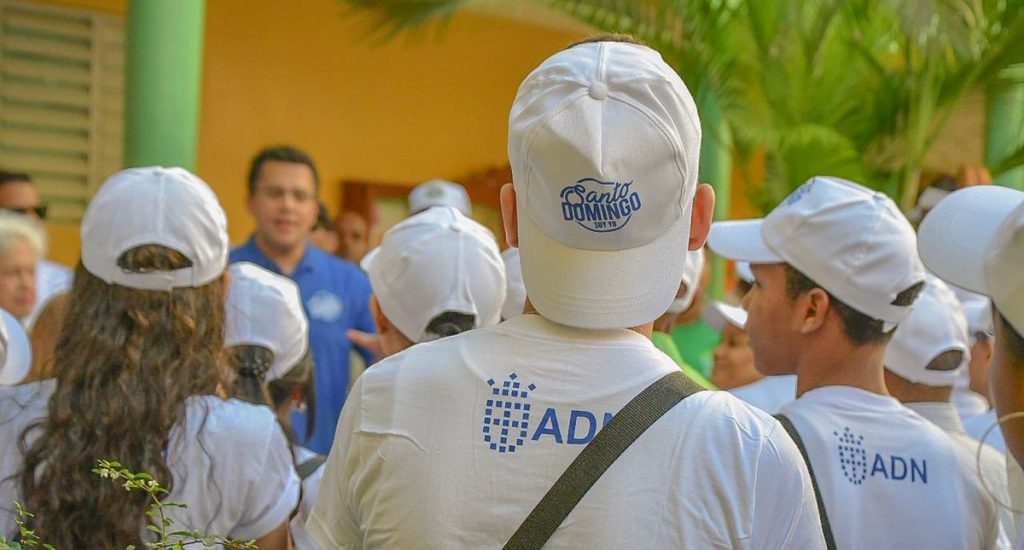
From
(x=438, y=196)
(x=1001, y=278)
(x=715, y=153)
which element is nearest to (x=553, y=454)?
(x=1001, y=278)

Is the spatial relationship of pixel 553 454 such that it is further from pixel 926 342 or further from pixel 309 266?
pixel 309 266

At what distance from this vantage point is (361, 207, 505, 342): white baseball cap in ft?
10.8

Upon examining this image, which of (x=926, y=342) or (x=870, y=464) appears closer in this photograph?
(x=870, y=464)

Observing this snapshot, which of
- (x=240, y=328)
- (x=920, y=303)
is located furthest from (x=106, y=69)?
(x=920, y=303)

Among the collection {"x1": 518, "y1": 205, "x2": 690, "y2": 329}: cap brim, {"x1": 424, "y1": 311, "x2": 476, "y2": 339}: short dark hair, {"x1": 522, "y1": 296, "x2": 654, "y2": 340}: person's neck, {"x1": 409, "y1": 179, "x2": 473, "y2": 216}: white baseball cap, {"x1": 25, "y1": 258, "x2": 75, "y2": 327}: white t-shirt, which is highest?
{"x1": 518, "y1": 205, "x2": 690, "y2": 329}: cap brim

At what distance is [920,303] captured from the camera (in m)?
3.52

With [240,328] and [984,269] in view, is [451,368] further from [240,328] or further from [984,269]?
[240,328]

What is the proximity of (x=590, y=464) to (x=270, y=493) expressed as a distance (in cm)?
113

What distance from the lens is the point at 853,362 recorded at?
115 inches

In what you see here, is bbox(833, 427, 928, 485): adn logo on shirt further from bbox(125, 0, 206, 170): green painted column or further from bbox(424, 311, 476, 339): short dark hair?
bbox(125, 0, 206, 170): green painted column

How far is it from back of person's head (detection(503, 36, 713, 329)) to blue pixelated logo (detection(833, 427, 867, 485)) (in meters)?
1.03

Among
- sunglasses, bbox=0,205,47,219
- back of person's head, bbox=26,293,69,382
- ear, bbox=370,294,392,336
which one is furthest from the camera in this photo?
sunglasses, bbox=0,205,47,219

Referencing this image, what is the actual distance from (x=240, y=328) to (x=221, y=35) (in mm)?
6143

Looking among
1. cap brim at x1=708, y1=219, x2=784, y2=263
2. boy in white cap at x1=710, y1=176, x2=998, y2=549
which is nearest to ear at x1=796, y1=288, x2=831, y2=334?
boy in white cap at x1=710, y1=176, x2=998, y2=549
